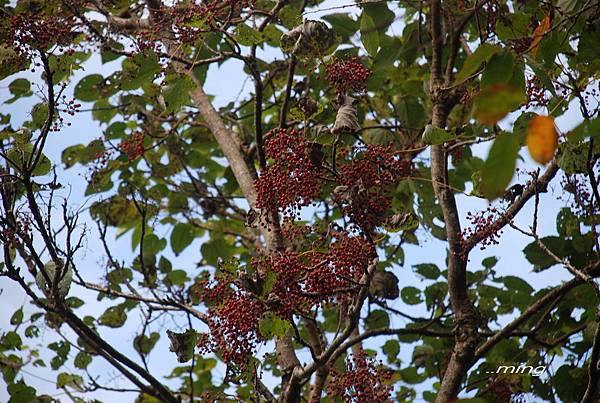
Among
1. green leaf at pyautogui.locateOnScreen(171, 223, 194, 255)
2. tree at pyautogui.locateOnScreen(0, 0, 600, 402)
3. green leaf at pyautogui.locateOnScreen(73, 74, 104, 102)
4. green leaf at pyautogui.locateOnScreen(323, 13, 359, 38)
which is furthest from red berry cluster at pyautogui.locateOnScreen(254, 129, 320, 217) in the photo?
green leaf at pyautogui.locateOnScreen(171, 223, 194, 255)

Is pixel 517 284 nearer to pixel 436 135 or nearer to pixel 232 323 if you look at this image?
pixel 436 135

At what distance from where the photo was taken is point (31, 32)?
229cm

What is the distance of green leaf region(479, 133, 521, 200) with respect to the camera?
3.10 feet

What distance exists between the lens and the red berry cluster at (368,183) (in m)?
2.00

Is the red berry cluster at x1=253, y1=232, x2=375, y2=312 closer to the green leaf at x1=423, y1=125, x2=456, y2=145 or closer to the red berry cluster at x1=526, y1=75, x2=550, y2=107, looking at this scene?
the green leaf at x1=423, y1=125, x2=456, y2=145

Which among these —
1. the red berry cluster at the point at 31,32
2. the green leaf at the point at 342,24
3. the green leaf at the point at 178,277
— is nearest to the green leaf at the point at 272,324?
the red berry cluster at the point at 31,32

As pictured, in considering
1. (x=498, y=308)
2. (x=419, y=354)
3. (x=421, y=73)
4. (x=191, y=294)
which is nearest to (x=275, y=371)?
(x=191, y=294)

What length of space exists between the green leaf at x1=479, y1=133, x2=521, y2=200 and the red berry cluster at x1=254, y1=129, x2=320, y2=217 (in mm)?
1108

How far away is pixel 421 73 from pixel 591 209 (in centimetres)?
177

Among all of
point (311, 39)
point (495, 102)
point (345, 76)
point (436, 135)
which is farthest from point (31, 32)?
point (495, 102)

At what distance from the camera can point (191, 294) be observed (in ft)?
13.4

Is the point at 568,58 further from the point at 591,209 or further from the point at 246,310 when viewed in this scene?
the point at 246,310

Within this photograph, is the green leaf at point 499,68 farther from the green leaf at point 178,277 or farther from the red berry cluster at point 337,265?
the green leaf at point 178,277

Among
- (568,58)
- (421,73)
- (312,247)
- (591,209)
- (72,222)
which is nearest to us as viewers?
(312,247)
